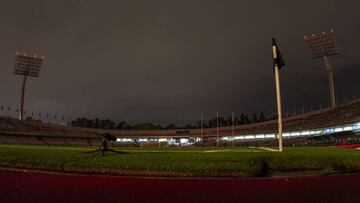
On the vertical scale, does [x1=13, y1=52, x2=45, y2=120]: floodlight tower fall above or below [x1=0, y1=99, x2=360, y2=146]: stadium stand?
above

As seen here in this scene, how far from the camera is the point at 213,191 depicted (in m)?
6.41

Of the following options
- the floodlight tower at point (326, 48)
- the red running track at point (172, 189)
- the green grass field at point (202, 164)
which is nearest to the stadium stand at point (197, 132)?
the floodlight tower at point (326, 48)

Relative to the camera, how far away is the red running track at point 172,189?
568cm

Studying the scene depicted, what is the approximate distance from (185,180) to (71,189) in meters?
2.97

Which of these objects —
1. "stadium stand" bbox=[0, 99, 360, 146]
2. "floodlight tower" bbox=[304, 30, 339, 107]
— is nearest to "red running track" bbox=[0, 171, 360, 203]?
"stadium stand" bbox=[0, 99, 360, 146]

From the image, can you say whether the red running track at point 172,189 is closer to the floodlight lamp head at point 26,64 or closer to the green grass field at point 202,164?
the green grass field at point 202,164

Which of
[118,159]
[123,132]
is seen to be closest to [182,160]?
[118,159]

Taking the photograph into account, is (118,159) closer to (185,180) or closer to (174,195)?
(185,180)

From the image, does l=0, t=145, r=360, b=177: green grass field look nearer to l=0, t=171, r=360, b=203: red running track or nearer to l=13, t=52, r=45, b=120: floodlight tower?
l=0, t=171, r=360, b=203: red running track

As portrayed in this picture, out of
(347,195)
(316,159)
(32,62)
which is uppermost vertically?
(32,62)

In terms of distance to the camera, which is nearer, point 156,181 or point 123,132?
point 156,181

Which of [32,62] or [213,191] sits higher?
[32,62]

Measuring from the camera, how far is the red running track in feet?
18.6

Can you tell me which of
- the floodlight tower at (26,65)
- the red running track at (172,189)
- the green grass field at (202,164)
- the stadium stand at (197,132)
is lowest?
the red running track at (172,189)
